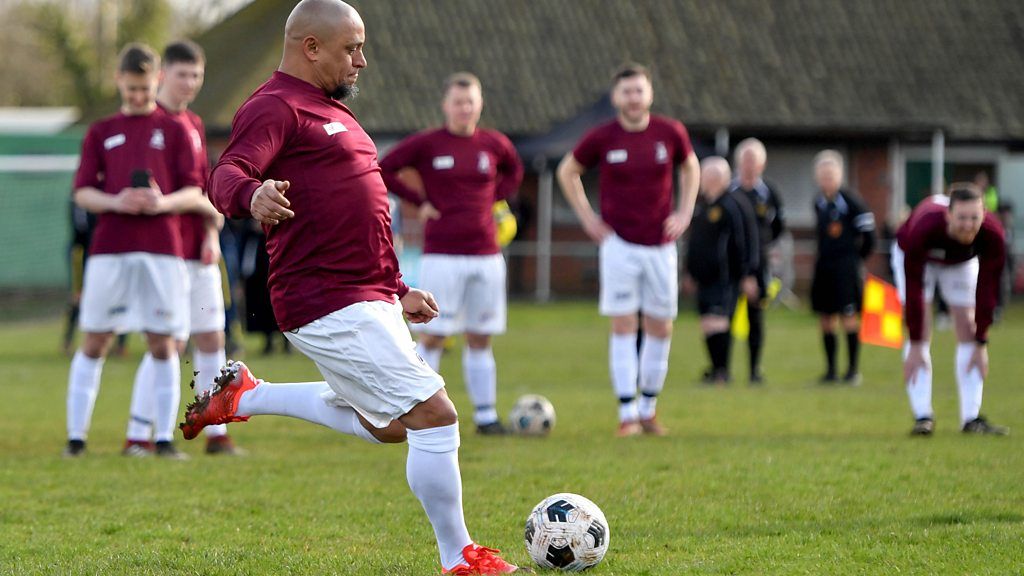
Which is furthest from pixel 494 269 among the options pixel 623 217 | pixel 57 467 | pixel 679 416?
pixel 57 467

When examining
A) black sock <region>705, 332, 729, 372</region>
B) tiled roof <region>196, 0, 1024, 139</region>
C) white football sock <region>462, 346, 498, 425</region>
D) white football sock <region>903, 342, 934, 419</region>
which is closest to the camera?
white football sock <region>903, 342, 934, 419</region>

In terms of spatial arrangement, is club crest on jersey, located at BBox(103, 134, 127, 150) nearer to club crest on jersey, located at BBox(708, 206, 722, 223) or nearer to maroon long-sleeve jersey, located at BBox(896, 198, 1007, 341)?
maroon long-sleeve jersey, located at BBox(896, 198, 1007, 341)

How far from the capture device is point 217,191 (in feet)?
16.5

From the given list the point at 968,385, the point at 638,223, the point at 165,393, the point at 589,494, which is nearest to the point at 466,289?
the point at 638,223

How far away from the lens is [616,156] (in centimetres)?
1037

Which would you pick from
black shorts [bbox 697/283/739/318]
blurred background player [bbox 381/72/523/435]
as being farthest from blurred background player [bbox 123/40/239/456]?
black shorts [bbox 697/283/739/318]

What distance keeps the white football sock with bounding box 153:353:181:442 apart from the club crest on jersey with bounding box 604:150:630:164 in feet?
11.2

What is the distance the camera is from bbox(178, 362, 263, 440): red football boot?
6.00 m

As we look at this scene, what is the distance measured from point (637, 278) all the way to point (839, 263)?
213 inches

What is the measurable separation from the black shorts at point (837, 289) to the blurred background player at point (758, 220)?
0.56 meters

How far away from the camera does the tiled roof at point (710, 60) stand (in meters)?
32.0

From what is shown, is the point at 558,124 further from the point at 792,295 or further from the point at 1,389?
the point at 1,389

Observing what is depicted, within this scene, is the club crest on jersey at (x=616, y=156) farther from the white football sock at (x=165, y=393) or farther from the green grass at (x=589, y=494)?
the white football sock at (x=165, y=393)

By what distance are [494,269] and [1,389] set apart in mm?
6037
